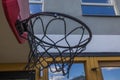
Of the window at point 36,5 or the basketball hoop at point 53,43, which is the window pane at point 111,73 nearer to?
the basketball hoop at point 53,43

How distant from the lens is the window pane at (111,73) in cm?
346

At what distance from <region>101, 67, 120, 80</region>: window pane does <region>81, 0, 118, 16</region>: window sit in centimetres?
119

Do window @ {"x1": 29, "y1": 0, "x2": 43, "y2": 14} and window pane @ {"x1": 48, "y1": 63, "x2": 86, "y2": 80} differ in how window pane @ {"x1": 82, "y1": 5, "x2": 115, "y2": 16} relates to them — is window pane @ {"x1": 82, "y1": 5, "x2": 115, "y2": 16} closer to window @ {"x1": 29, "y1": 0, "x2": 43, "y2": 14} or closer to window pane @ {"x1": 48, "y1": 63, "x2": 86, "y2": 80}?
window @ {"x1": 29, "y1": 0, "x2": 43, "y2": 14}

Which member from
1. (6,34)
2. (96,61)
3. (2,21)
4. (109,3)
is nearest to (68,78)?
(96,61)

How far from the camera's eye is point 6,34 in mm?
2471

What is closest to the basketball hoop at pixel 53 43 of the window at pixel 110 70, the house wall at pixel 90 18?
the house wall at pixel 90 18

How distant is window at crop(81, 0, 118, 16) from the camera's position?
4125 mm

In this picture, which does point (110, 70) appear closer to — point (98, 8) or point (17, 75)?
point (98, 8)

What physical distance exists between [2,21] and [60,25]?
1669 mm

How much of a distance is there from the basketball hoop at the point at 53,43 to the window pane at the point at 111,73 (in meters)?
0.75

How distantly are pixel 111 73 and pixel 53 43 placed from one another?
4.85ft

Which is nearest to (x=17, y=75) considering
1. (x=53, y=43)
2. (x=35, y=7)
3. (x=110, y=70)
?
(x=53, y=43)

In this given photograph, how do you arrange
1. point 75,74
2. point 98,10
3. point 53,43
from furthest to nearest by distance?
1. point 98,10
2. point 75,74
3. point 53,43

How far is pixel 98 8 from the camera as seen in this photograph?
4.19 m
